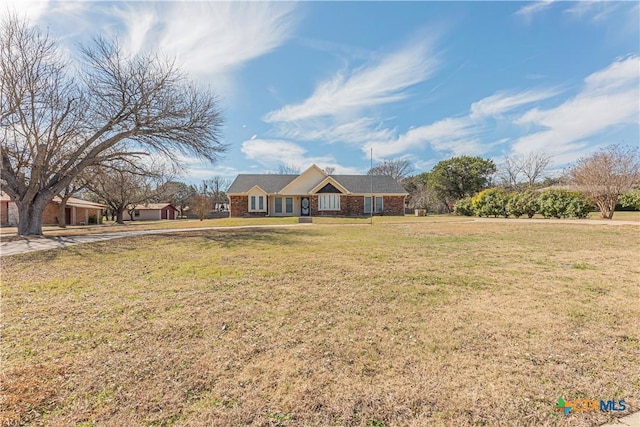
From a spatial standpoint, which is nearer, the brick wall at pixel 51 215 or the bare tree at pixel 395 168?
the brick wall at pixel 51 215

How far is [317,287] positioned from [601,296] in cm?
468

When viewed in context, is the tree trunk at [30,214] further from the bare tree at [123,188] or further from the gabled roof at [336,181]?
the gabled roof at [336,181]

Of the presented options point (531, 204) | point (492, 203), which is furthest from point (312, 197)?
point (531, 204)

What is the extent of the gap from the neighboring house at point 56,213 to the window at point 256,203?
19.3 metres

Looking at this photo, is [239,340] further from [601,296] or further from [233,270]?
[601,296]

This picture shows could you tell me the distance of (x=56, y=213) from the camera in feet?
108

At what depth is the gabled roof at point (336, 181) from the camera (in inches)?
1245

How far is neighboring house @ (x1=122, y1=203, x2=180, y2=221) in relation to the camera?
181 feet

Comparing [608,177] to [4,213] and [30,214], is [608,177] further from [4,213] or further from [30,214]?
[4,213]

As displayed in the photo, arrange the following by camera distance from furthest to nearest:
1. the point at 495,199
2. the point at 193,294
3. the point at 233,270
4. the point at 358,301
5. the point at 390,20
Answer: the point at 495,199
the point at 390,20
the point at 233,270
the point at 193,294
the point at 358,301

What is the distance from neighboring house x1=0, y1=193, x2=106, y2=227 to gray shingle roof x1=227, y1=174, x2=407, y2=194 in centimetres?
1846

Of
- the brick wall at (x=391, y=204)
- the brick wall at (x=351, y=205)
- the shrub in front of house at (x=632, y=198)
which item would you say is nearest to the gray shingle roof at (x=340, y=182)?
the brick wall at (x=391, y=204)

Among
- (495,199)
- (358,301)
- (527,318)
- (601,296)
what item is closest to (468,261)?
(601,296)

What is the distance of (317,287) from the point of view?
5488 mm
